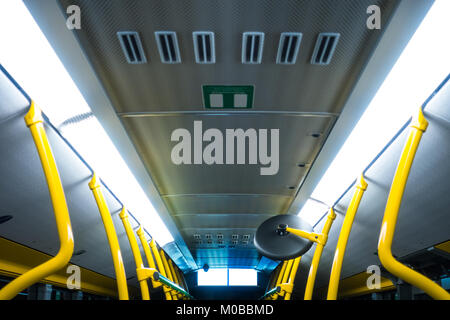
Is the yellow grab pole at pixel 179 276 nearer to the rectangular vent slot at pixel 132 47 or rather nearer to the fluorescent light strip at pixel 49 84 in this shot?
the fluorescent light strip at pixel 49 84

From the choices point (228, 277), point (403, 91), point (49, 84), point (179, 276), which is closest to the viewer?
point (49, 84)

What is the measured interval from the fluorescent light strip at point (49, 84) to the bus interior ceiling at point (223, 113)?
0.08m

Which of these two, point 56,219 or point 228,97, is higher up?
point 228,97

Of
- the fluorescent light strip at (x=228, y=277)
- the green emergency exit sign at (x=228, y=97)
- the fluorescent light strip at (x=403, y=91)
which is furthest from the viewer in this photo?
the fluorescent light strip at (x=228, y=277)

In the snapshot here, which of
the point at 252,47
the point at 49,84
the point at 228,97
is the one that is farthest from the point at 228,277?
the point at 252,47

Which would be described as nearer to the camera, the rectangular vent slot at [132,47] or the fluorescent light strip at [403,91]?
the fluorescent light strip at [403,91]

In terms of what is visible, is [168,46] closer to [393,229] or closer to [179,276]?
[393,229]

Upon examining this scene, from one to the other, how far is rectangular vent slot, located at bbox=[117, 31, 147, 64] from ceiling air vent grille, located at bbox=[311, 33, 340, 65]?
1.47 meters

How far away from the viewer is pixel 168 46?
10.0 feet

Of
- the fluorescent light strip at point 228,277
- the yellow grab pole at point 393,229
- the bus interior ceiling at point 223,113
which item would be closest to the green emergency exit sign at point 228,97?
the bus interior ceiling at point 223,113

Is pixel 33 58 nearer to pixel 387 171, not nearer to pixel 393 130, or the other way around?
pixel 393 130

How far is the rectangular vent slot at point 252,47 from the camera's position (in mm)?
2941

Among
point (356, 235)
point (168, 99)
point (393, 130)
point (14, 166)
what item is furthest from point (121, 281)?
point (356, 235)

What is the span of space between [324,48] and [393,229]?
60.6 inches
